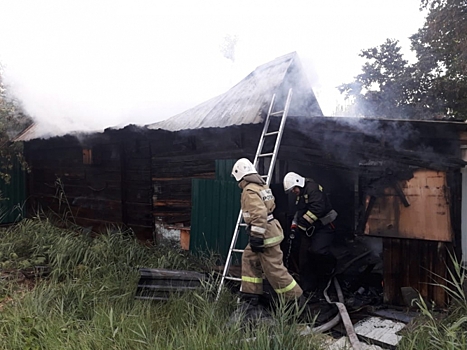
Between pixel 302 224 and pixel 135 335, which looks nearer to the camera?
pixel 135 335

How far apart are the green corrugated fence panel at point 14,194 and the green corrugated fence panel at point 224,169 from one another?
21.1 ft

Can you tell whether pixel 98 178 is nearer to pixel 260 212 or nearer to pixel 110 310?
pixel 110 310

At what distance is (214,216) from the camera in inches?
220

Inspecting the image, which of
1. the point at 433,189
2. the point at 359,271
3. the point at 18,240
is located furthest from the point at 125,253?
the point at 433,189

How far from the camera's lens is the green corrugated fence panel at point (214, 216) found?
5371 mm

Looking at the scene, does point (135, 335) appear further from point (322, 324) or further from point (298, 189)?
point (298, 189)

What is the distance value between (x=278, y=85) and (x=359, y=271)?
3212 millimetres

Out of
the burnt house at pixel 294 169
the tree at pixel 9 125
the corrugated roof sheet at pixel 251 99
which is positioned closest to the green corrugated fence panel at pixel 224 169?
the burnt house at pixel 294 169

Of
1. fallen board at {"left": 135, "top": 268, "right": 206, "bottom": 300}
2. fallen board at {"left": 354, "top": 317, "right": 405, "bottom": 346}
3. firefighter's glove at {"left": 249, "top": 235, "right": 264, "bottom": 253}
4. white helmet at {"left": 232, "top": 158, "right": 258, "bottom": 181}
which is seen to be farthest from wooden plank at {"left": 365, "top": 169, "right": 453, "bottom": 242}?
fallen board at {"left": 135, "top": 268, "right": 206, "bottom": 300}

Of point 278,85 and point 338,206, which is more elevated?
point 278,85

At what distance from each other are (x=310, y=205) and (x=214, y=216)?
1.56m

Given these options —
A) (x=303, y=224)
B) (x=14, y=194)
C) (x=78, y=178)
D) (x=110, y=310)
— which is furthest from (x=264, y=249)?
(x=14, y=194)

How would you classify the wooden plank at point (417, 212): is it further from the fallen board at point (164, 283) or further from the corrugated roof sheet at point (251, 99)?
the fallen board at point (164, 283)

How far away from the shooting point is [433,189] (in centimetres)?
429
